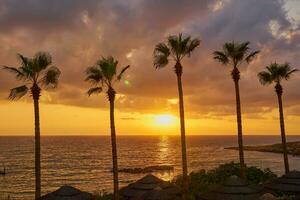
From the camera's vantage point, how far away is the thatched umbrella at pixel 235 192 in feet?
78.4

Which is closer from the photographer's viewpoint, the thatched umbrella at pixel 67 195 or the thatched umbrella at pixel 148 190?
the thatched umbrella at pixel 67 195

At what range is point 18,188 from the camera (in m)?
83.7

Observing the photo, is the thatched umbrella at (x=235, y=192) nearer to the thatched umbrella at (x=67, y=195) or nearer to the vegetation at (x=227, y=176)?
the thatched umbrella at (x=67, y=195)

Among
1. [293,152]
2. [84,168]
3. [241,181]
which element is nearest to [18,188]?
[84,168]

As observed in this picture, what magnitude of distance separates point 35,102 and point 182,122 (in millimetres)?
10525

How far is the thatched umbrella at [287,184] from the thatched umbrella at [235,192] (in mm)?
2748

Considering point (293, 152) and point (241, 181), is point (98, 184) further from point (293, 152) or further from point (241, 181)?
point (293, 152)

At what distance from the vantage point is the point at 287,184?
1063 inches

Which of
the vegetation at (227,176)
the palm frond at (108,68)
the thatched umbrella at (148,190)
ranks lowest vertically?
the vegetation at (227,176)

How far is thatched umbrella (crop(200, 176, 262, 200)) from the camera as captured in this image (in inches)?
941

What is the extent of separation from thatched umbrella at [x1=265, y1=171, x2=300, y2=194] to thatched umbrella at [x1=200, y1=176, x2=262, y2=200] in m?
2.75

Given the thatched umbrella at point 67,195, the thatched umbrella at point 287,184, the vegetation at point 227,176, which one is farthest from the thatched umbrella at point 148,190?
the vegetation at point 227,176

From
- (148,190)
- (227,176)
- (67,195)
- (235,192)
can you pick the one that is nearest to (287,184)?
(235,192)

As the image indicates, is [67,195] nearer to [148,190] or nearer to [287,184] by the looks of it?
[148,190]
